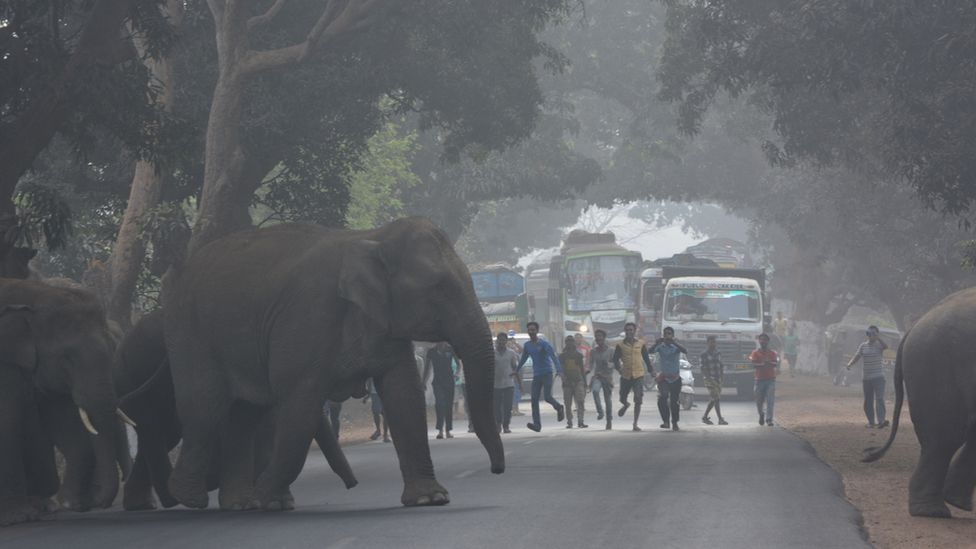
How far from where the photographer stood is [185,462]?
1396 centimetres

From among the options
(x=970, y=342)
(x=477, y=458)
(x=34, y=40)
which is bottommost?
(x=477, y=458)

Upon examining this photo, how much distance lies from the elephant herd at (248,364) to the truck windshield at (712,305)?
28135 mm

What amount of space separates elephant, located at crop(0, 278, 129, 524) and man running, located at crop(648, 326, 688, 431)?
1546cm

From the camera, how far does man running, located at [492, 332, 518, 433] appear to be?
2711cm

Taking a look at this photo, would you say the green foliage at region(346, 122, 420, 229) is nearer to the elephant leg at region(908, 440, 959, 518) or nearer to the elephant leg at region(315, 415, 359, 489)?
the elephant leg at region(315, 415, 359, 489)

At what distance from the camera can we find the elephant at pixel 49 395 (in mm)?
12602

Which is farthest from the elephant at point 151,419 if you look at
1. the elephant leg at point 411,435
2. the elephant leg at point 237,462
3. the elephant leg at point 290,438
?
the elephant leg at point 411,435

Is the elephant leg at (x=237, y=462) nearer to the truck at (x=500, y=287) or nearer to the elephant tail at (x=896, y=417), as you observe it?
the elephant tail at (x=896, y=417)

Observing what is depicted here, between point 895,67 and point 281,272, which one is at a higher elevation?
point 895,67

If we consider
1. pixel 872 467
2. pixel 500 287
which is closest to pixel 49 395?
pixel 872 467

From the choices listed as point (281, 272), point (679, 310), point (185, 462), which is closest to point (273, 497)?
point (185, 462)

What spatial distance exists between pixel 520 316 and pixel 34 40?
48086mm

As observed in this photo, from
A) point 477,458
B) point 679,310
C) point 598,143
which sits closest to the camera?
point 477,458

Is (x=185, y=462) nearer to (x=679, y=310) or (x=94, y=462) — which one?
(x=94, y=462)
